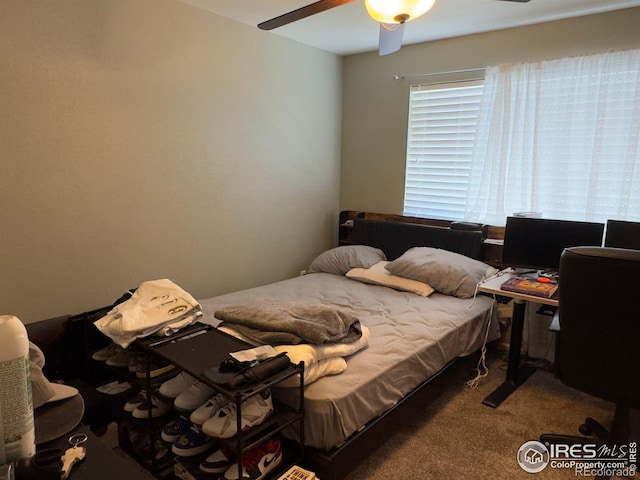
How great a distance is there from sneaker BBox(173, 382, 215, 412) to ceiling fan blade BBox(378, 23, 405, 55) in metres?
1.80

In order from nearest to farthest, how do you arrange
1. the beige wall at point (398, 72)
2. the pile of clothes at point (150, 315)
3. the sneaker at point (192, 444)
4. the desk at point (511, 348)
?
the sneaker at point (192, 444)
the pile of clothes at point (150, 315)
the desk at point (511, 348)
the beige wall at point (398, 72)

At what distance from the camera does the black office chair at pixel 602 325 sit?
1.73 m

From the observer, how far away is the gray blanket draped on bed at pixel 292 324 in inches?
73.4

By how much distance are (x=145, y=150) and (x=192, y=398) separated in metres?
1.75

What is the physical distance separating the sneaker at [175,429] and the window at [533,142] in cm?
263

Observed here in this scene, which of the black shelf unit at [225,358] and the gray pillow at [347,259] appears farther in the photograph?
the gray pillow at [347,259]

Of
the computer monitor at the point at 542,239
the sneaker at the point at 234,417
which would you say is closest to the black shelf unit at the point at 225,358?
the sneaker at the point at 234,417

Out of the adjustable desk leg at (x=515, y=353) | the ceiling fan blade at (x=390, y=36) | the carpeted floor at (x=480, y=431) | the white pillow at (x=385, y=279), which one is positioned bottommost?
the carpeted floor at (x=480, y=431)

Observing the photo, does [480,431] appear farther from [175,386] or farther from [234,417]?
[175,386]

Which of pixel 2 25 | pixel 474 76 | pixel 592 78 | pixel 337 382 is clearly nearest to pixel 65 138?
pixel 2 25

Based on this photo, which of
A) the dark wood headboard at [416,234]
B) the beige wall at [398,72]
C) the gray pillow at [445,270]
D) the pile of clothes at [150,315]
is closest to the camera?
the pile of clothes at [150,315]

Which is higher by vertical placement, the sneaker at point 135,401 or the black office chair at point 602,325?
the black office chair at point 602,325

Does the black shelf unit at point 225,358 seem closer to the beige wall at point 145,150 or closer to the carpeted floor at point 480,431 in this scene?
the carpeted floor at point 480,431

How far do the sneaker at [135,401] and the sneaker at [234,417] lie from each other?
566 millimetres
